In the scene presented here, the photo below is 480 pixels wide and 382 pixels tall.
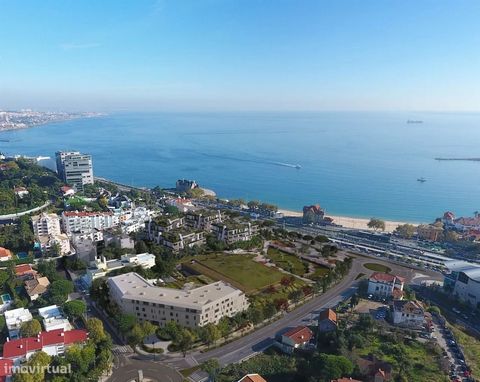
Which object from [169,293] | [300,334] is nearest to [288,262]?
[300,334]

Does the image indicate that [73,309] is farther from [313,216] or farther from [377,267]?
[313,216]

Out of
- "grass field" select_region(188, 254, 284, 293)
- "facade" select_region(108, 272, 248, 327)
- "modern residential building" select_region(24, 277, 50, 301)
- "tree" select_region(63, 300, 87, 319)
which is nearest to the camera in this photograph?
"tree" select_region(63, 300, 87, 319)

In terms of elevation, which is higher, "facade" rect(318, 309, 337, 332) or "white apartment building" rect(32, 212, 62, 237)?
"white apartment building" rect(32, 212, 62, 237)

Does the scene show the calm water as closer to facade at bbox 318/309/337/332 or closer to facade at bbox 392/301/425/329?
facade at bbox 392/301/425/329

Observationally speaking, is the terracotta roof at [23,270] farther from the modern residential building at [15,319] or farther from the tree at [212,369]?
the tree at [212,369]

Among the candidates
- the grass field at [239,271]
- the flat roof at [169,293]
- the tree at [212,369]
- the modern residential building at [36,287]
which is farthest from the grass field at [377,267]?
the modern residential building at [36,287]

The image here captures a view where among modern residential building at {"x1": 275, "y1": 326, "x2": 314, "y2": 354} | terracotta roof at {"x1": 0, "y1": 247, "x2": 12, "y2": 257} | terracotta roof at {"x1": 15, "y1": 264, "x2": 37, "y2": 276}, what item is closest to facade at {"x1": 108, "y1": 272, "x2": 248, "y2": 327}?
modern residential building at {"x1": 275, "y1": 326, "x2": 314, "y2": 354}
